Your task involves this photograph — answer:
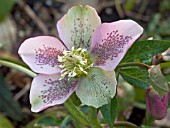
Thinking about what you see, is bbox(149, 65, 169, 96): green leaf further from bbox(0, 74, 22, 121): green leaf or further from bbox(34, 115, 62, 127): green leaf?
bbox(0, 74, 22, 121): green leaf

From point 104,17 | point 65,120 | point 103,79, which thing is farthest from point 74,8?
point 104,17

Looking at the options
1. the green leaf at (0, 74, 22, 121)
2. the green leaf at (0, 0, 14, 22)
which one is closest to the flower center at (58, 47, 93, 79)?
the green leaf at (0, 74, 22, 121)

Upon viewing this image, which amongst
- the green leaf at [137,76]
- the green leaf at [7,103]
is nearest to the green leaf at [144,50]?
the green leaf at [137,76]

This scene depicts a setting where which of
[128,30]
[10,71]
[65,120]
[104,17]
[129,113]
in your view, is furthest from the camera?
[104,17]

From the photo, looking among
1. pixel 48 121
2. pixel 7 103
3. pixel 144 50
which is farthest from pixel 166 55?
pixel 7 103

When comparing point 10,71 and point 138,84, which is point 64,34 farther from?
point 10,71

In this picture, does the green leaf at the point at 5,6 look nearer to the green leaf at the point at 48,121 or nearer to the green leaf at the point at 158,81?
the green leaf at the point at 48,121

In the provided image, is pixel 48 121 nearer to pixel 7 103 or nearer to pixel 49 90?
pixel 49 90
